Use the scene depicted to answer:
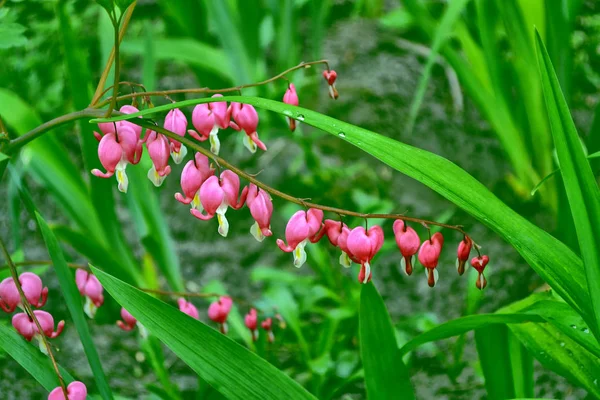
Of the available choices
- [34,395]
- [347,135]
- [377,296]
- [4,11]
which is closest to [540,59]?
[347,135]

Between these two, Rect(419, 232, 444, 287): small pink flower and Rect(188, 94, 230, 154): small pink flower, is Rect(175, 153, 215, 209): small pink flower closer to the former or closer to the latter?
Rect(188, 94, 230, 154): small pink flower

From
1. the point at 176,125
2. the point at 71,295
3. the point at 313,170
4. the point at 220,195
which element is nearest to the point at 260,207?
the point at 220,195

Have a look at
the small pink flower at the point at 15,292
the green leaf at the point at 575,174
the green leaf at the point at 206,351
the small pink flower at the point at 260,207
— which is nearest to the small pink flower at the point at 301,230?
the small pink flower at the point at 260,207

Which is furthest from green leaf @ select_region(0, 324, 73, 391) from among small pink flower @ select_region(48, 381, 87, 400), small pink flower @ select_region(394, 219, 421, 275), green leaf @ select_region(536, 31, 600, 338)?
green leaf @ select_region(536, 31, 600, 338)

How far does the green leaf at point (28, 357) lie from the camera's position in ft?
2.71

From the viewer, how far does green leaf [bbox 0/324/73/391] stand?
2.71ft

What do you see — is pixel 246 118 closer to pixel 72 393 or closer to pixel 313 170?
pixel 72 393

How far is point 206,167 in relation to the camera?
2.66 feet

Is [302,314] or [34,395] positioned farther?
[302,314]

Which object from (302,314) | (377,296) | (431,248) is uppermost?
(431,248)

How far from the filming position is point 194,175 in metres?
0.80

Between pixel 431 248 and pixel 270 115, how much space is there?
113 cm

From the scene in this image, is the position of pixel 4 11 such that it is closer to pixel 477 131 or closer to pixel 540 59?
pixel 540 59

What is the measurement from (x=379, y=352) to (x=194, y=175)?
338mm
